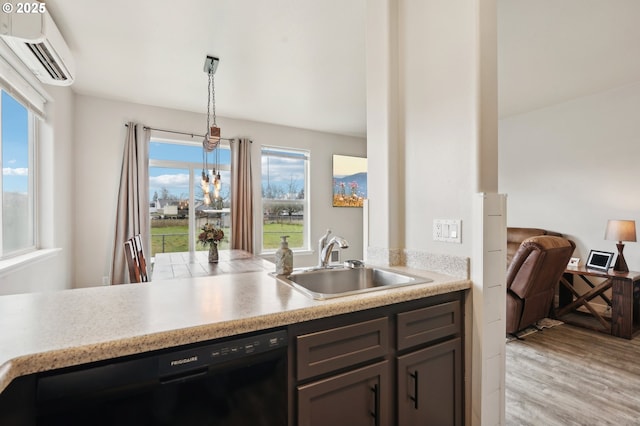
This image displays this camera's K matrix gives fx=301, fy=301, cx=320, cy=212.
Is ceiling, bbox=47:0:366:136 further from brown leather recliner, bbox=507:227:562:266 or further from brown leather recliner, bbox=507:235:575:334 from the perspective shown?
brown leather recliner, bbox=507:227:562:266

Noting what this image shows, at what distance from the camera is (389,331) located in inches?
49.4

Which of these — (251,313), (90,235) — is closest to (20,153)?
(90,235)

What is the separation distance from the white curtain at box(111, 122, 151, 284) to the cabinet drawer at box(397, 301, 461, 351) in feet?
13.1

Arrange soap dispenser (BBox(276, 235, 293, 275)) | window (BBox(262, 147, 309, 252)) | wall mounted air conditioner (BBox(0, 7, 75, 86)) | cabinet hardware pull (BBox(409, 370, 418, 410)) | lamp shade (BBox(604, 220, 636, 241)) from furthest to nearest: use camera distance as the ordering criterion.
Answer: window (BBox(262, 147, 309, 252))
lamp shade (BBox(604, 220, 636, 241))
wall mounted air conditioner (BBox(0, 7, 75, 86))
soap dispenser (BBox(276, 235, 293, 275))
cabinet hardware pull (BBox(409, 370, 418, 410))

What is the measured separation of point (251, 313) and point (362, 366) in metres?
0.50

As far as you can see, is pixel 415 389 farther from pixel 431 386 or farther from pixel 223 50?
pixel 223 50

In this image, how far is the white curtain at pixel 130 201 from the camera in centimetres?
400

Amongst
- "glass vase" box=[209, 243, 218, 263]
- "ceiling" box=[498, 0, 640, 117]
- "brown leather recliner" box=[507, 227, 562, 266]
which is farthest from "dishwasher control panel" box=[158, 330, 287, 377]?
"brown leather recliner" box=[507, 227, 562, 266]

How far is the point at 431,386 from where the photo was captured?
137 centimetres

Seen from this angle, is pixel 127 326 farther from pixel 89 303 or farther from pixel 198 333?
pixel 89 303

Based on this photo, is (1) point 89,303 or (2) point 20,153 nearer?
(1) point 89,303

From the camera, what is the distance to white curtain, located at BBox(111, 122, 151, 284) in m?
4.00

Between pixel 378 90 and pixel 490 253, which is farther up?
pixel 378 90

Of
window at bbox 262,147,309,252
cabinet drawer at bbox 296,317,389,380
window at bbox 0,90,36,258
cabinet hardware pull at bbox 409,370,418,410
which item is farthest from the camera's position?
window at bbox 262,147,309,252
